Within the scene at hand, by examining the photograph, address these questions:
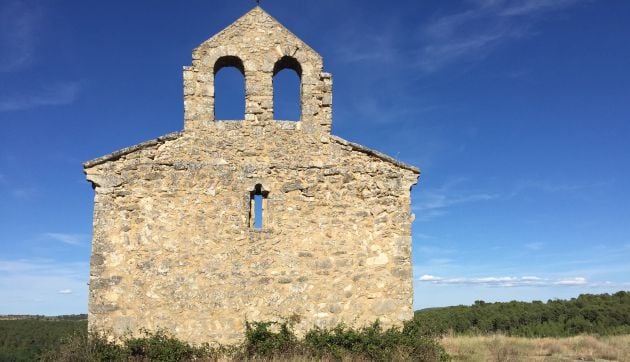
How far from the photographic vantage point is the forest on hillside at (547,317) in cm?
2202

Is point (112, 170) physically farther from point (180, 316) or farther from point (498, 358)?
point (498, 358)

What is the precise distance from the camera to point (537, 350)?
523 inches

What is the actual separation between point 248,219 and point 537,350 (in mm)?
9272

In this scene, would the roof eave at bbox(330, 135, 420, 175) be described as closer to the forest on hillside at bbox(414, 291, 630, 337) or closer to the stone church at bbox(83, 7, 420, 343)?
the stone church at bbox(83, 7, 420, 343)

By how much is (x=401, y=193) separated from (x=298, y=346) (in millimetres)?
3419

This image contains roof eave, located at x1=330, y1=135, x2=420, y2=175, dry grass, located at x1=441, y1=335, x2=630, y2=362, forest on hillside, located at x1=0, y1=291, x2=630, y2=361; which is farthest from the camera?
dry grass, located at x1=441, y1=335, x2=630, y2=362

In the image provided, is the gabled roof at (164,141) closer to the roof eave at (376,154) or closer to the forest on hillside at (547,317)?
the roof eave at (376,154)

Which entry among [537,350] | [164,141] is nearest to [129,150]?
[164,141]

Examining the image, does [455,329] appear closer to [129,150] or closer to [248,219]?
[248,219]

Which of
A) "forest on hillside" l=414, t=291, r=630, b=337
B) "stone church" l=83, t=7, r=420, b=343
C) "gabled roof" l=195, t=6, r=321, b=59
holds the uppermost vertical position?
"gabled roof" l=195, t=6, r=321, b=59

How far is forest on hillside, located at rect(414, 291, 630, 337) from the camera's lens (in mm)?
22016

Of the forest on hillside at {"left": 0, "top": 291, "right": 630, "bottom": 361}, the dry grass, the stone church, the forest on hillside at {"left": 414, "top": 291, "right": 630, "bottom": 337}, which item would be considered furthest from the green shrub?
the forest on hillside at {"left": 414, "top": 291, "right": 630, "bottom": 337}

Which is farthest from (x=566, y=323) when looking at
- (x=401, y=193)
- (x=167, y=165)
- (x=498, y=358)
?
(x=167, y=165)

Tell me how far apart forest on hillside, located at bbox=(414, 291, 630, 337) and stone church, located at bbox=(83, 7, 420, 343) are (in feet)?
43.7
